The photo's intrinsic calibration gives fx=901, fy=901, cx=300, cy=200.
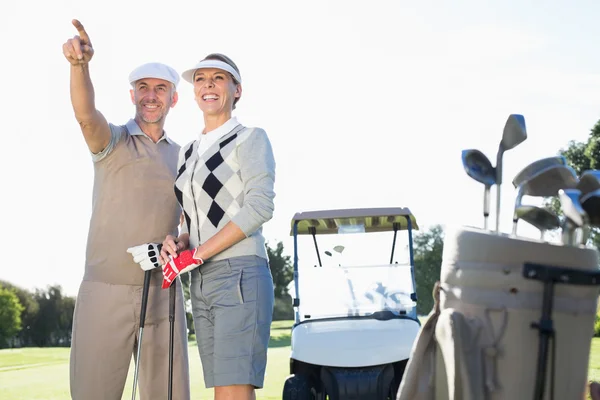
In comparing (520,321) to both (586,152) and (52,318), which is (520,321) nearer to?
(586,152)

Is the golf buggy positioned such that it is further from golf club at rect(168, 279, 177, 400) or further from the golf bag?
the golf bag

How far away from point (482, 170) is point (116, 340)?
232 centimetres

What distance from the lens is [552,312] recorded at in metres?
2.19

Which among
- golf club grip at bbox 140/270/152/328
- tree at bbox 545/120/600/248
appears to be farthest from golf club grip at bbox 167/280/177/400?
tree at bbox 545/120/600/248

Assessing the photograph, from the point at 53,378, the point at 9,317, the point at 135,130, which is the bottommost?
the point at 9,317

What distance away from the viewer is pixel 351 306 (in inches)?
270

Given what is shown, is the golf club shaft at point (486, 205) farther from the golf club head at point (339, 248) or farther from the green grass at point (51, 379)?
the green grass at point (51, 379)

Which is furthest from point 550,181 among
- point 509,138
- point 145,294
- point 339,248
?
point 339,248

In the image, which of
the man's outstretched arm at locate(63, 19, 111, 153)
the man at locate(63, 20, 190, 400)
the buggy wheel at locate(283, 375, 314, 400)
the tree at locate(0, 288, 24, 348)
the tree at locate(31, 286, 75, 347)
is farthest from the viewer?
the tree at locate(0, 288, 24, 348)

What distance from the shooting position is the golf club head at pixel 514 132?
230cm

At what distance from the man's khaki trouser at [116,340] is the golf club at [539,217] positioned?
2.16 meters

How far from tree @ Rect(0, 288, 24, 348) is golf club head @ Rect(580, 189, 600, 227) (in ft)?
149

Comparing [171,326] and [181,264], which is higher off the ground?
[181,264]

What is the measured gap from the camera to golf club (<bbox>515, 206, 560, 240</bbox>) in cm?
231
